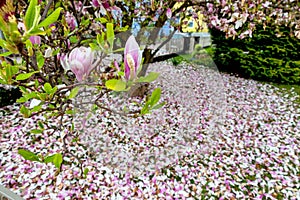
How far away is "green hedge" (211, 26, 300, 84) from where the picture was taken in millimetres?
5801

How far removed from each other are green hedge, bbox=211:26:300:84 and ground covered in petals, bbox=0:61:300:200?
8.60 feet

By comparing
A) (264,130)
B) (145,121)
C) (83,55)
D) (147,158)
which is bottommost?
(264,130)

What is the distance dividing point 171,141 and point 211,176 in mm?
1568

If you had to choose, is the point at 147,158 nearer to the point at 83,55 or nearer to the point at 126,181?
the point at 83,55

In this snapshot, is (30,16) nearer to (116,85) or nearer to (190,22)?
(116,85)

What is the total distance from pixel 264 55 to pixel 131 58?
20.8ft

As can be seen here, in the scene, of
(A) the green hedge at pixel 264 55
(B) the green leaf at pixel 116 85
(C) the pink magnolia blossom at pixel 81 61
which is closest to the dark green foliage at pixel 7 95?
(C) the pink magnolia blossom at pixel 81 61

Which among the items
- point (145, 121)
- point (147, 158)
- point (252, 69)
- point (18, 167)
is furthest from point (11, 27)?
point (252, 69)

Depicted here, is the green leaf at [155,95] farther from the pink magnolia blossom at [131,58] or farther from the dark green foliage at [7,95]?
the dark green foliage at [7,95]

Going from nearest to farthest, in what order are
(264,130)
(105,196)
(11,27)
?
(11,27) → (105,196) → (264,130)

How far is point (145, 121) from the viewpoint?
3.68 ft

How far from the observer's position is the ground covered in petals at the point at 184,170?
7.38 feet

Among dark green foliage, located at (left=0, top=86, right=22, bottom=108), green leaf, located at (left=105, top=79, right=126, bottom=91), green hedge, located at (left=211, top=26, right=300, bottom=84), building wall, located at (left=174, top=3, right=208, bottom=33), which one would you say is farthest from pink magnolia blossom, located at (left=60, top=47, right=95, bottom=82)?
green hedge, located at (left=211, top=26, right=300, bottom=84)

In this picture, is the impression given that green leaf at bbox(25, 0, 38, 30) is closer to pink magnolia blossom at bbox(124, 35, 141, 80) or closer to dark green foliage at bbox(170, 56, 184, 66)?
pink magnolia blossom at bbox(124, 35, 141, 80)
